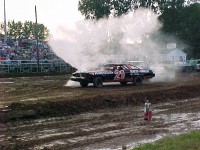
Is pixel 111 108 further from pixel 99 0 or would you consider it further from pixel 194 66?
pixel 99 0

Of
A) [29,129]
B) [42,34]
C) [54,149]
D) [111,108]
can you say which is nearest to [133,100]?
[111,108]

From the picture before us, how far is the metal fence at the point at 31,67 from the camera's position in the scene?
35.6 meters

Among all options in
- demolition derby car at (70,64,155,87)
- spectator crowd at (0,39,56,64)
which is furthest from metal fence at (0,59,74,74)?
demolition derby car at (70,64,155,87)

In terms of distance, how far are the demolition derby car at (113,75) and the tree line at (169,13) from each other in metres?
41.5

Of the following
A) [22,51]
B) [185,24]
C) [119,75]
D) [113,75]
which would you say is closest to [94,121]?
[113,75]

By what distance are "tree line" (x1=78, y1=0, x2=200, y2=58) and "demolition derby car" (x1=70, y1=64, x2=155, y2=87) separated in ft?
136

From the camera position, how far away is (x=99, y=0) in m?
69.9

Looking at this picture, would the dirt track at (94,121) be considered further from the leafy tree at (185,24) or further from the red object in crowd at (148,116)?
the leafy tree at (185,24)

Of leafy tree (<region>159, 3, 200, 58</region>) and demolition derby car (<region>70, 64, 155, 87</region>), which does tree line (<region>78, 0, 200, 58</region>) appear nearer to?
leafy tree (<region>159, 3, 200, 58</region>)

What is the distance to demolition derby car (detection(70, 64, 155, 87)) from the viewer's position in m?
21.5

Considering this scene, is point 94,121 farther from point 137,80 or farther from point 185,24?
point 185,24

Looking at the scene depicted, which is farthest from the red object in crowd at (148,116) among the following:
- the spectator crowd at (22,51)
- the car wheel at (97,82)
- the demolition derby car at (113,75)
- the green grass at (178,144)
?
the spectator crowd at (22,51)

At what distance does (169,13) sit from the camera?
6956 centimetres

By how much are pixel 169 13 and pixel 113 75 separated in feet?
164
